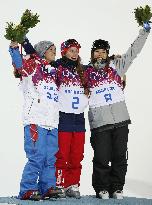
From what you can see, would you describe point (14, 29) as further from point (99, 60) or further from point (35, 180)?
point (35, 180)

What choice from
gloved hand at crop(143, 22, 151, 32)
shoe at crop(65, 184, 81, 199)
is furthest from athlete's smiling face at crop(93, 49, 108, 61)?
shoe at crop(65, 184, 81, 199)

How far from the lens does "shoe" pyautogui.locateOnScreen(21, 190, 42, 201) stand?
5.05m

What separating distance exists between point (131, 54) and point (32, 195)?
2095 millimetres

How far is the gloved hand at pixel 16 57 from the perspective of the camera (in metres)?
5.29

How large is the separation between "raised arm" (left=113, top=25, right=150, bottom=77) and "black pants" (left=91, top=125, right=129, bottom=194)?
734 mm

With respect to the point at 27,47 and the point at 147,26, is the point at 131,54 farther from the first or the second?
the point at 27,47

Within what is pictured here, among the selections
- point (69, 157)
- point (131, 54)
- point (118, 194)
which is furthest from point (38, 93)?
point (118, 194)

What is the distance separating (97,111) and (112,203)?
1.17 m

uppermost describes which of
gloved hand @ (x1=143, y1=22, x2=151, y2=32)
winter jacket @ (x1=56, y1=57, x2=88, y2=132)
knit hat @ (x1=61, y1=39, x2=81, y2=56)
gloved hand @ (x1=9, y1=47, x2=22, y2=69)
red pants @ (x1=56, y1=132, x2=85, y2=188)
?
gloved hand @ (x1=143, y1=22, x2=151, y2=32)

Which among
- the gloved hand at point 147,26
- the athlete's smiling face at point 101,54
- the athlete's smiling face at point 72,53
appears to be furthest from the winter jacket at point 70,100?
the gloved hand at point 147,26

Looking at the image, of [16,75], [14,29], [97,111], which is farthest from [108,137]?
[14,29]

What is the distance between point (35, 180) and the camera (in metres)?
5.29

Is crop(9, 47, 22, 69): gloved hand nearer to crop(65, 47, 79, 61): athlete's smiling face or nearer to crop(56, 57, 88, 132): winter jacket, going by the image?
crop(56, 57, 88, 132): winter jacket

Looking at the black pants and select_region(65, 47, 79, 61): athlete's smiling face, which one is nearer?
the black pants
